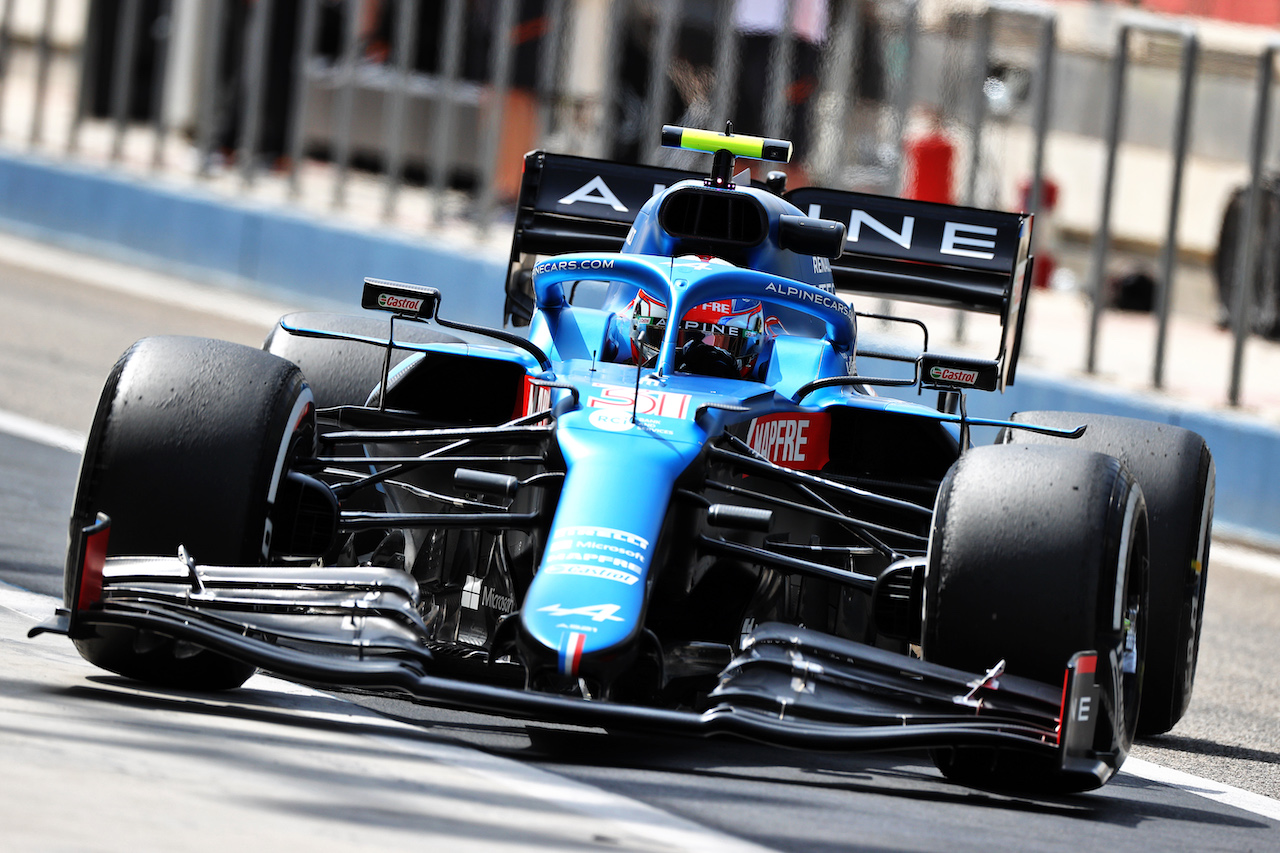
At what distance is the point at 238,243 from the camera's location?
1661 centimetres

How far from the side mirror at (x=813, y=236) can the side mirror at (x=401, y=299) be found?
1327 millimetres

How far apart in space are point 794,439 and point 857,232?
6.56 feet

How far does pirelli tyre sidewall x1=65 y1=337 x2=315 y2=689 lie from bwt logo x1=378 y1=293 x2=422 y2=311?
56 centimetres

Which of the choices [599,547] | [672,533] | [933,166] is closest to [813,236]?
[672,533]

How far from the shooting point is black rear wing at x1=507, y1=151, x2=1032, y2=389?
7.88 meters

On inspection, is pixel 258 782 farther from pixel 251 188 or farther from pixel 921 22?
pixel 251 188

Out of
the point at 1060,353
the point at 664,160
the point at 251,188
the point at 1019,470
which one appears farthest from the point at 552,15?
the point at 1019,470

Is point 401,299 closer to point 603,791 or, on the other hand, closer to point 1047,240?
point 603,791

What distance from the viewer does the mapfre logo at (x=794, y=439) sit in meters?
6.11

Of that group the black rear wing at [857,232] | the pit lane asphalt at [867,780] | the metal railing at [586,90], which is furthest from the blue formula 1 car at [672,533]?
the metal railing at [586,90]

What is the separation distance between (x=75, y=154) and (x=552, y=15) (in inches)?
217

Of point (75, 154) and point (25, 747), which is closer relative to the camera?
point (25, 747)

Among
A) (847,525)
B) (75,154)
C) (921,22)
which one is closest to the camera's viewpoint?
(847,525)

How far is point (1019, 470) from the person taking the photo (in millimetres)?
5285
